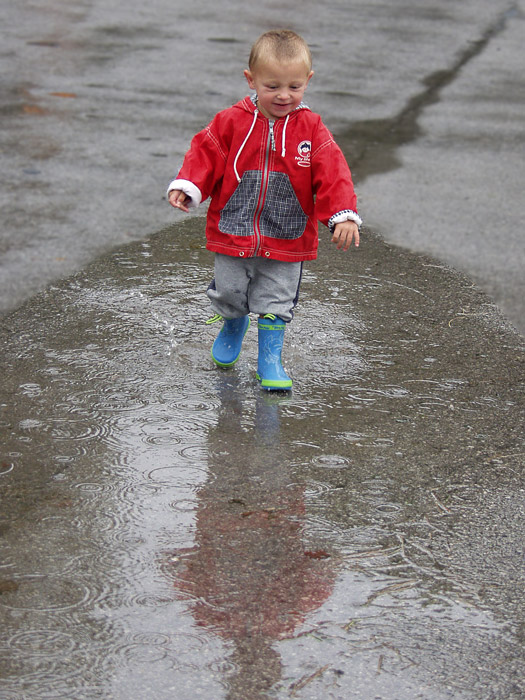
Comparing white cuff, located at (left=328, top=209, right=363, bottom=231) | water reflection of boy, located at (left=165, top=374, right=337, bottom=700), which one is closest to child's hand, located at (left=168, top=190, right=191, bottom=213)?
white cuff, located at (left=328, top=209, right=363, bottom=231)

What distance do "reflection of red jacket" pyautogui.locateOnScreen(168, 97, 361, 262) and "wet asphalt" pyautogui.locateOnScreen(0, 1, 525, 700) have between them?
59 cm

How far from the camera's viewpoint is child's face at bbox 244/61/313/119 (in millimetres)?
3553

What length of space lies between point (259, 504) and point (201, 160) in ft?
4.52

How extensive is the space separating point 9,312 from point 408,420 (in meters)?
1.96

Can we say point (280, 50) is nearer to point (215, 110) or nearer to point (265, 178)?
point (265, 178)

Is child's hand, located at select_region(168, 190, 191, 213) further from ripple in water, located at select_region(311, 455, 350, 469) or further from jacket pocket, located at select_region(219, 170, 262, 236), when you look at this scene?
ripple in water, located at select_region(311, 455, 350, 469)

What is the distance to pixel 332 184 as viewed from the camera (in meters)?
3.66

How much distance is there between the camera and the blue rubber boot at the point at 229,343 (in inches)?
159

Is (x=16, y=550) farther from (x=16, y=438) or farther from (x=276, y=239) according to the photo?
(x=276, y=239)

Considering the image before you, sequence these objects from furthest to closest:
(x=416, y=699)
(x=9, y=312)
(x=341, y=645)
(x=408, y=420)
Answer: (x=9, y=312) < (x=408, y=420) < (x=341, y=645) < (x=416, y=699)

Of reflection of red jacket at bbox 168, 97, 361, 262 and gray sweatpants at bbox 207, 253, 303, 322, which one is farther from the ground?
reflection of red jacket at bbox 168, 97, 361, 262

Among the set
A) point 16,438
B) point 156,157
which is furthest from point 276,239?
point 156,157

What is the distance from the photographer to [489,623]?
2529 mm

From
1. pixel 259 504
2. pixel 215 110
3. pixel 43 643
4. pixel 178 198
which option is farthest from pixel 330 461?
pixel 215 110
